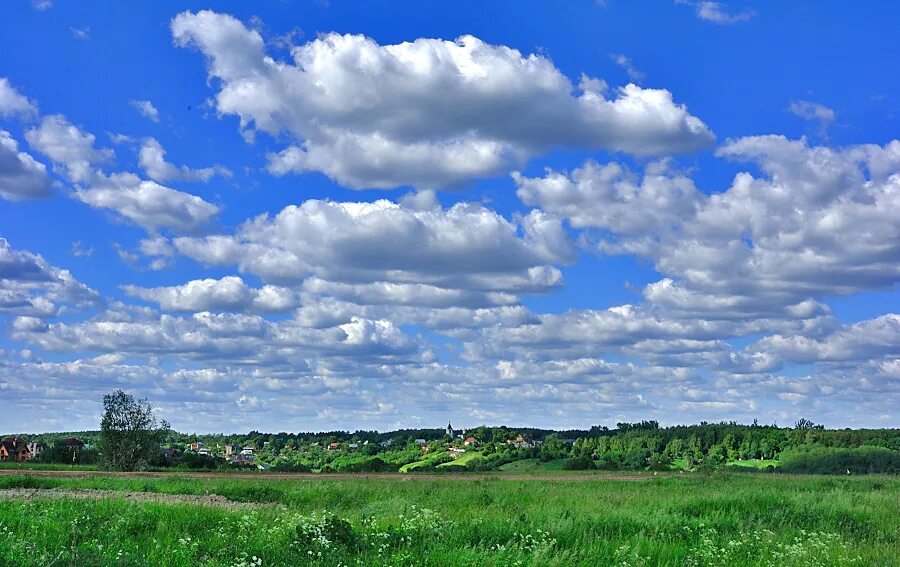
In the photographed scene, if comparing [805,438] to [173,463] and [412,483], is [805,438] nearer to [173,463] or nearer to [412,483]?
[173,463]

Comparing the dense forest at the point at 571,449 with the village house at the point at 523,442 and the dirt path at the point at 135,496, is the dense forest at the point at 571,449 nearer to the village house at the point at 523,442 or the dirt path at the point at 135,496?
the village house at the point at 523,442

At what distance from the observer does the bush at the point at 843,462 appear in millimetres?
64438

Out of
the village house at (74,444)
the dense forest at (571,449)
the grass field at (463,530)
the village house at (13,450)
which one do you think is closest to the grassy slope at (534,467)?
the dense forest at (571,449)

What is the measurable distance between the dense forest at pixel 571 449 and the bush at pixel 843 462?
0.08 m

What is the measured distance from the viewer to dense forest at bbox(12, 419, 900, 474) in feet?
227

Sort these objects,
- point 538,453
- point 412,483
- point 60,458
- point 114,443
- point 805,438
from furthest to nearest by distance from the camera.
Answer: point 805,438, point 538,453, point 60,458, point 114,443, point 412,483

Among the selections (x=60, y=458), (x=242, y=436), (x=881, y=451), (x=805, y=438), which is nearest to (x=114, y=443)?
(x=60, y=458)

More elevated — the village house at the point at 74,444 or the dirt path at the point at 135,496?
the dirt path at the point at 135,496

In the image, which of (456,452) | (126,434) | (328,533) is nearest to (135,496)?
(328,533)

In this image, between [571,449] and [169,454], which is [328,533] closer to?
Result: [169,454]

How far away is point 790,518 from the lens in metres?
24.8

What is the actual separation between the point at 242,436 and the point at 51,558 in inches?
6312

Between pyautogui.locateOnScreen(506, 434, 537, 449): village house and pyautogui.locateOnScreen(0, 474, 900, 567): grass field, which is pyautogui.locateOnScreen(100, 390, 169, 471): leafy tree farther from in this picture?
pyautogui.locateOnScreen(506, 434, 537, 449): village house

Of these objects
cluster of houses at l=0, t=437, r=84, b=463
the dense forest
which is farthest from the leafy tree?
cluster of houses at l=0, t=437, r=84, b=463
